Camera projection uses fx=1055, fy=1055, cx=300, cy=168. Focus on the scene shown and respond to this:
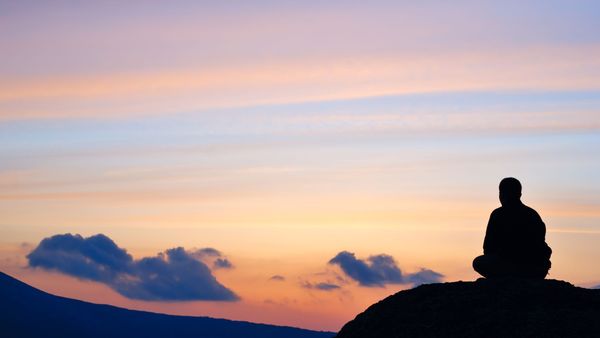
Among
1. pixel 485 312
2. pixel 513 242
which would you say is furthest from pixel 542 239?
pixel 485 312

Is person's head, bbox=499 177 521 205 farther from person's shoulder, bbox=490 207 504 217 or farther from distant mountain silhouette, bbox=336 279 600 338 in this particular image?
distant mountain silhouette, bbox=336 279 600 338

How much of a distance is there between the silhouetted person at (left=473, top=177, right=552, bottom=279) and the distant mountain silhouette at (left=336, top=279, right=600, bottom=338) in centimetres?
73

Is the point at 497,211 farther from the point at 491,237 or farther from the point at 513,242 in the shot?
the point at 513,242

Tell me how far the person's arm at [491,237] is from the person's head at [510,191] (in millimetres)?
510

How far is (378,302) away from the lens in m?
27.2

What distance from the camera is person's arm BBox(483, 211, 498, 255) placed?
1037 inches

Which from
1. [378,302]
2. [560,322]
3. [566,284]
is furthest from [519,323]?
[378,302]

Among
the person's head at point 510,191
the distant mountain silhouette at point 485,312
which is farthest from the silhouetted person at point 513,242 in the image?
the distant mountain silhouette at point 485,312

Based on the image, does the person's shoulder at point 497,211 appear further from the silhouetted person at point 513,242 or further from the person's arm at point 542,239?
the person's arm at point 542,239

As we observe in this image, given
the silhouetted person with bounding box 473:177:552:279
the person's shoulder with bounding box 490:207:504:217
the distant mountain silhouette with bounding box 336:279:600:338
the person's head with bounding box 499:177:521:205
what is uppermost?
the person's head with bounding box 499:177:521:205

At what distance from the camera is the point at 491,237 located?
26.4 meters

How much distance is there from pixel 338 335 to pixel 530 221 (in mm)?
5596

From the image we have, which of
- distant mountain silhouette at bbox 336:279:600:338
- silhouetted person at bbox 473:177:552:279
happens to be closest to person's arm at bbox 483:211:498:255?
silhouetted person at bbox 473:177:552:279

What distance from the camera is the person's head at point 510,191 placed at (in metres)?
25.9
